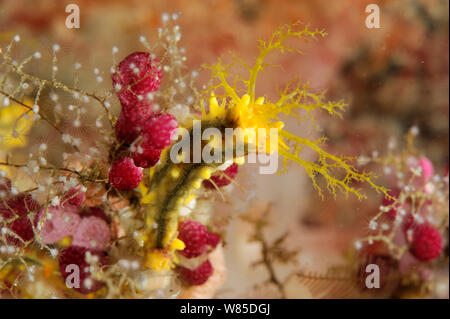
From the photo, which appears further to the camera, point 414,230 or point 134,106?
point 414,230

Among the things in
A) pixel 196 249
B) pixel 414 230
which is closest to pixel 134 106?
pixel 196 249

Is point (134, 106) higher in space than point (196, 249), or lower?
higher

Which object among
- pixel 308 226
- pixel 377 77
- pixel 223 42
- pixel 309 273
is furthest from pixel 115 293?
pixel 377 77

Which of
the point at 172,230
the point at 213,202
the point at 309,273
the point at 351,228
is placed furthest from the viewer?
the point at 351,228

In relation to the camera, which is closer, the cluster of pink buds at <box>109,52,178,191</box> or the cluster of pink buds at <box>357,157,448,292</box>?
the cluster of pink buds at <box>109,52,178,191</box>

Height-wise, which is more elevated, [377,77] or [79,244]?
[377,77]

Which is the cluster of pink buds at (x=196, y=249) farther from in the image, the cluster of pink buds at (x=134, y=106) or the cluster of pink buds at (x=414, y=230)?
the cluster of pink buds at (x=414, y=230)

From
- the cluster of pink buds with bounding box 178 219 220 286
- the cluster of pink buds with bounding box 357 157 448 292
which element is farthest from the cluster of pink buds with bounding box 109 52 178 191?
the cluster of pink buds with bounding box 357 157 448 292

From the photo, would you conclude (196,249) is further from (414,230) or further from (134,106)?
(414,230)

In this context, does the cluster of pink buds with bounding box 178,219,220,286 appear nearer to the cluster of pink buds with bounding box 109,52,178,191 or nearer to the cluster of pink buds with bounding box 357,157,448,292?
the cluster of pink buds with bounding box 109,52,178,191

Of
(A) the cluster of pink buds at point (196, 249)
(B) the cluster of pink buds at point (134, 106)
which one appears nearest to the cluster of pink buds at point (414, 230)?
(A) the cluster of pink buds at point (196, 249)

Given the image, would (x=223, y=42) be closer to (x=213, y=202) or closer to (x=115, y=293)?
(x=213, y=202)
